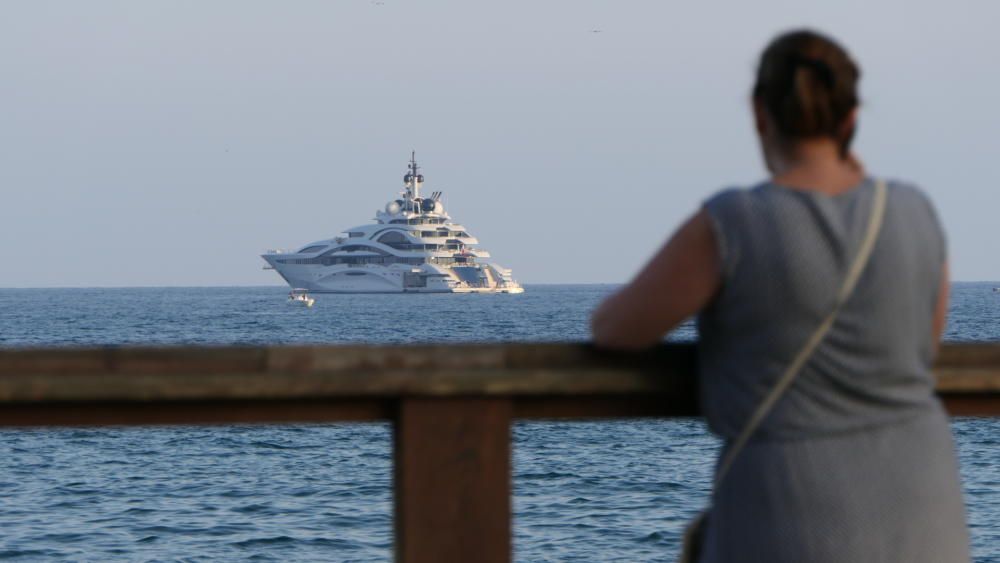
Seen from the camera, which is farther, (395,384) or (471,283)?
(471,283)

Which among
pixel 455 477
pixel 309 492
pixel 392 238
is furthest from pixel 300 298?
pixel 455 477

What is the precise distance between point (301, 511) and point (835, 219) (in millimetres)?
13404

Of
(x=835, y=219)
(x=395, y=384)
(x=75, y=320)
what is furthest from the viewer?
(x=75, y=320)

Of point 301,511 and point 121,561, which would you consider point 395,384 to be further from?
point 301,511

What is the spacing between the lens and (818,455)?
57.9 inches

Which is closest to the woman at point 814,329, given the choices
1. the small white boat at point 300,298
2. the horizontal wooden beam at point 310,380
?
the horizontal wooden beam at point 310,380

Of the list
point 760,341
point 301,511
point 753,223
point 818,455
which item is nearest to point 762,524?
point 818,455

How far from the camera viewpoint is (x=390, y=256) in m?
105

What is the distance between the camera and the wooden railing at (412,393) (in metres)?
1.61

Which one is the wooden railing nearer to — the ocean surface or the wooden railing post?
the wooden railing post

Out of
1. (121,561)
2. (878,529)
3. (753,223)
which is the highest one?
(753,223)

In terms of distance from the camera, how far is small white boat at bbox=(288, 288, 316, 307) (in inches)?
3597

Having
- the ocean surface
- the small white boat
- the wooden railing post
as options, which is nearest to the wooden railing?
the wooden railing post

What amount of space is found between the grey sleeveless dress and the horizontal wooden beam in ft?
0.60
